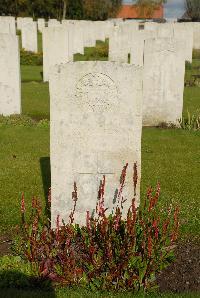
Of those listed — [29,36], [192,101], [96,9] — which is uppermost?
[96,9]

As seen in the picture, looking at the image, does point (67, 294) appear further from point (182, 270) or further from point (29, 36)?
point (29, 36)

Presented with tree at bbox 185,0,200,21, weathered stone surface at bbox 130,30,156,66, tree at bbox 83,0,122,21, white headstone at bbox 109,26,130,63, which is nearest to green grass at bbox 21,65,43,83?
white headstone at bbox 109,26,130,63

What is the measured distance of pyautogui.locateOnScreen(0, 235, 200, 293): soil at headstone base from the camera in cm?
446

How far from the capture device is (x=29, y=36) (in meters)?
28.0

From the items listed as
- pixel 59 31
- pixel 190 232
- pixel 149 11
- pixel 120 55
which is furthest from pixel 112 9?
pixel 190 232

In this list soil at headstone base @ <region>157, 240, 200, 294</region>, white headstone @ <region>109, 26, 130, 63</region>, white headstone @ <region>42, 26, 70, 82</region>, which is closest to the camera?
soil at headstone base @ <region>157, 240, 200, 294</region>

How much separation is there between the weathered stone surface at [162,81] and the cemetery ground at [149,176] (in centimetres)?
49

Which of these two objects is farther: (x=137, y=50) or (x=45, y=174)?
(x=137, y=50)

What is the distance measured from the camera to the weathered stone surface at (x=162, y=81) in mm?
10797

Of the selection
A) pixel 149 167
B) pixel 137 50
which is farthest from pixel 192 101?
pixel 149 167

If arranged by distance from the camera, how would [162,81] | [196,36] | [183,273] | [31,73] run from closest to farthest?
[183,273]
[162,81]
[31,73]
[196,36]

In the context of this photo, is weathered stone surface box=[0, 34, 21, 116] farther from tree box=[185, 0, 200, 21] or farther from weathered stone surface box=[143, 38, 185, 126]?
tree box=[185, 0, 200, 21]

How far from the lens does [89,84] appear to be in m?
4.86

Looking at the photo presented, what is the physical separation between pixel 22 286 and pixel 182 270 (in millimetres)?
1586
